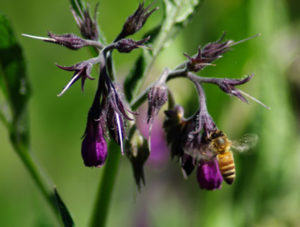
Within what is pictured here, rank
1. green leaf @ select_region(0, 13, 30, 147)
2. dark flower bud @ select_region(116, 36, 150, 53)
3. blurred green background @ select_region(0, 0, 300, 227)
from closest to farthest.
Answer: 1. dark flower bud @ select_region(116, 36, 150, 53)
2. green leaf @ select_region(0, 13, 30, 147)
3. blurred green background @ select_region(0, 0, 300, 227)

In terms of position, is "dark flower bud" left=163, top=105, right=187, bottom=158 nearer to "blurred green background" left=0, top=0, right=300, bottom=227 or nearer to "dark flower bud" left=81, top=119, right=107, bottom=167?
"dark flower bud" left=81, top=119, right=107, bottom=167

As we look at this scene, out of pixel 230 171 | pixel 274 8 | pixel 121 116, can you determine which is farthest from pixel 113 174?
pixel 274 8

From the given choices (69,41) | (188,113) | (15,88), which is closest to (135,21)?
(69,41)

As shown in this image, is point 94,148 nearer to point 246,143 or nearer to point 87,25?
point 87,25

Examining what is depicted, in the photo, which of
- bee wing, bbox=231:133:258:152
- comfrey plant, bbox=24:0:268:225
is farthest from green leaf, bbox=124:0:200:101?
bee wing, bbox=231:133:258:152

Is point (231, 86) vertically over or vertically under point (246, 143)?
over

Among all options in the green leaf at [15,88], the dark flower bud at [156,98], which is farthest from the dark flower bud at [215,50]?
the green leaf at [15,88]

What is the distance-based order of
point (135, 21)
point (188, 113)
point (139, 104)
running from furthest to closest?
point (188, 113) → point (139, 104) → point (135, 21)
